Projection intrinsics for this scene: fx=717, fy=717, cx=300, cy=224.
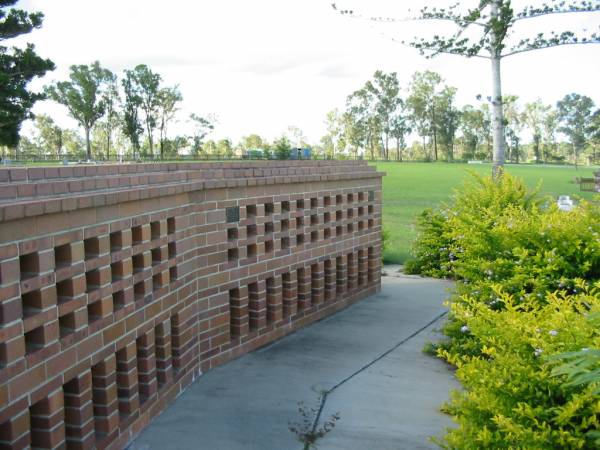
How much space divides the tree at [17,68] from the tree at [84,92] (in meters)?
24.4

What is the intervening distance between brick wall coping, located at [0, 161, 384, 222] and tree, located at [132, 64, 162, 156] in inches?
1758

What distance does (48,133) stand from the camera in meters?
75.4

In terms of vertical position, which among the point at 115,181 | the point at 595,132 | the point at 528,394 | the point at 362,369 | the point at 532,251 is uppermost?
the point at 595,132

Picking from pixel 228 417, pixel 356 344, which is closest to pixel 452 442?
pixel 228 417

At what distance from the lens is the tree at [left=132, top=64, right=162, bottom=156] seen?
52.4 m

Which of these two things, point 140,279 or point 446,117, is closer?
point 140,279

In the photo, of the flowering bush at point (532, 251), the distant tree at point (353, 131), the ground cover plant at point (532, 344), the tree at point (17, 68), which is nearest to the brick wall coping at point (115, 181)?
the flowering bush at point (532, 251)

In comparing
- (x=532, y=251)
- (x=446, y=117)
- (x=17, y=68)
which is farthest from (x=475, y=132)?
(x=532, y=251)

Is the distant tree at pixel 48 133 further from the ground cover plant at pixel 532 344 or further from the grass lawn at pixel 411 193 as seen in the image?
the ground cover plant at pixel 532 344

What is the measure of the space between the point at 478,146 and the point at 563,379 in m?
104

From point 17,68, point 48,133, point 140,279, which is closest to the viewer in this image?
point 140,279

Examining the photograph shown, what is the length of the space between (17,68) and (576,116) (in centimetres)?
9862

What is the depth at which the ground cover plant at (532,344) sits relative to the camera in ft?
12.1

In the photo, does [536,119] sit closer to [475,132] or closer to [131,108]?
[475,132]
